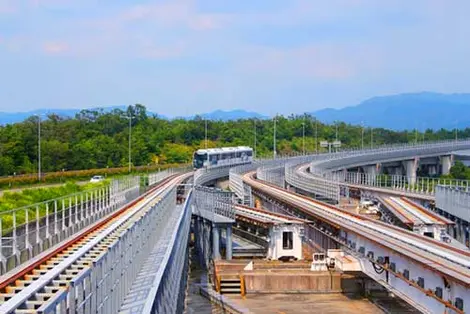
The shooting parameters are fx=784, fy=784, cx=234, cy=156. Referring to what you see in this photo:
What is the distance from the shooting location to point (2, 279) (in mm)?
14312

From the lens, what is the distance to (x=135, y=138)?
3964 inches

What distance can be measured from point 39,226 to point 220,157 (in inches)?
2574

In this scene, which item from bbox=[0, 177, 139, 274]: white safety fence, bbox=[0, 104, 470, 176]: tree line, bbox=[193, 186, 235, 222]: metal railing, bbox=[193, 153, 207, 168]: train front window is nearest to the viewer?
bbox=[0, 177, 139, 274]: white safety fence

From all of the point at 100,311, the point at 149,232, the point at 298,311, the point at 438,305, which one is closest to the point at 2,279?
the point at 100,311

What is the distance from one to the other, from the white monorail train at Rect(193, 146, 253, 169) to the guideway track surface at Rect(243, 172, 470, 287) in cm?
3967

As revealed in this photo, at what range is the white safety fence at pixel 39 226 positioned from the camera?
56.5 ft

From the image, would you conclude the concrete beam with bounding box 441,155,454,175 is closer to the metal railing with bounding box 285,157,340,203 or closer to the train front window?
the train front window

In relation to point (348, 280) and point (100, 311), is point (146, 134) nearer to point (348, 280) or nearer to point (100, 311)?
point (348, 280)

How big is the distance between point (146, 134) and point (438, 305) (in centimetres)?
8751

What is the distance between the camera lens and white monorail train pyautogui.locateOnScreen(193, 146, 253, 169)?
3187 inches

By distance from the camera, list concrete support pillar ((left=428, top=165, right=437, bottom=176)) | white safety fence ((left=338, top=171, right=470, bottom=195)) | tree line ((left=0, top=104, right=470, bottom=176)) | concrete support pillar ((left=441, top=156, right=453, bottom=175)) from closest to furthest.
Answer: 1. white safety fence ((left=338, top=171, right=470, bottom=195))
2. tree line ((left=0, top=104, right=470, bottom=176))
3. concrete support pillar ((left=441, top=156, right=453, bottom=175))
4. concrete support pillar ((left=428, top=165, right=437, bottom=176))

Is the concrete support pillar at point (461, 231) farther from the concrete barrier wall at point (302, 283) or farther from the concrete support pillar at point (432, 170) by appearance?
the concrete support pillar at point (432, 170)

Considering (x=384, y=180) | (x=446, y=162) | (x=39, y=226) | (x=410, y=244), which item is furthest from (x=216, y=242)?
(x=446, y=162)

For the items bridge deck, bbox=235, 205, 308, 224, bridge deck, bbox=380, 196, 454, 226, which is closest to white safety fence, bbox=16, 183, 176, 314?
bridge deck, bbox=380, 196, 454, 226
